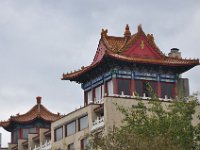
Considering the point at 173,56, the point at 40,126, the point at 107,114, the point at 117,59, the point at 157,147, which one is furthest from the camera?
the point at 40,126

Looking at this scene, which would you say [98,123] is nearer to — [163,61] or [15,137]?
[163,61]

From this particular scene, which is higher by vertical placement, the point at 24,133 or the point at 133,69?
the point at 133,69

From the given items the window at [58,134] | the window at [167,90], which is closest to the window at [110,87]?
the window at [167,90]

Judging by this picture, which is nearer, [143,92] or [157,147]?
[157,147]

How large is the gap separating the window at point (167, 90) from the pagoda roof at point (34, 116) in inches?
942

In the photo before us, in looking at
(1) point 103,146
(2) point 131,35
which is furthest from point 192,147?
(2) point 131,35

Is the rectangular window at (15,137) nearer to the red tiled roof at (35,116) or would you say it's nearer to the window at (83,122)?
the red tiled roof at (35,116)

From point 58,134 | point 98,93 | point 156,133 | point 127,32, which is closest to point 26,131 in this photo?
point 58,134

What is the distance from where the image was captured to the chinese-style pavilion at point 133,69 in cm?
7444

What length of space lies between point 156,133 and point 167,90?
31.5m

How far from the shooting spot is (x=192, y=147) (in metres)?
46.2

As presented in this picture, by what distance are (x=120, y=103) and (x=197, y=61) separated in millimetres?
12165

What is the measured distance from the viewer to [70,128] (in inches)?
2972

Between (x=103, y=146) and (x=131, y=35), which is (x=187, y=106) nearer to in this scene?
(x=103, y=146)
